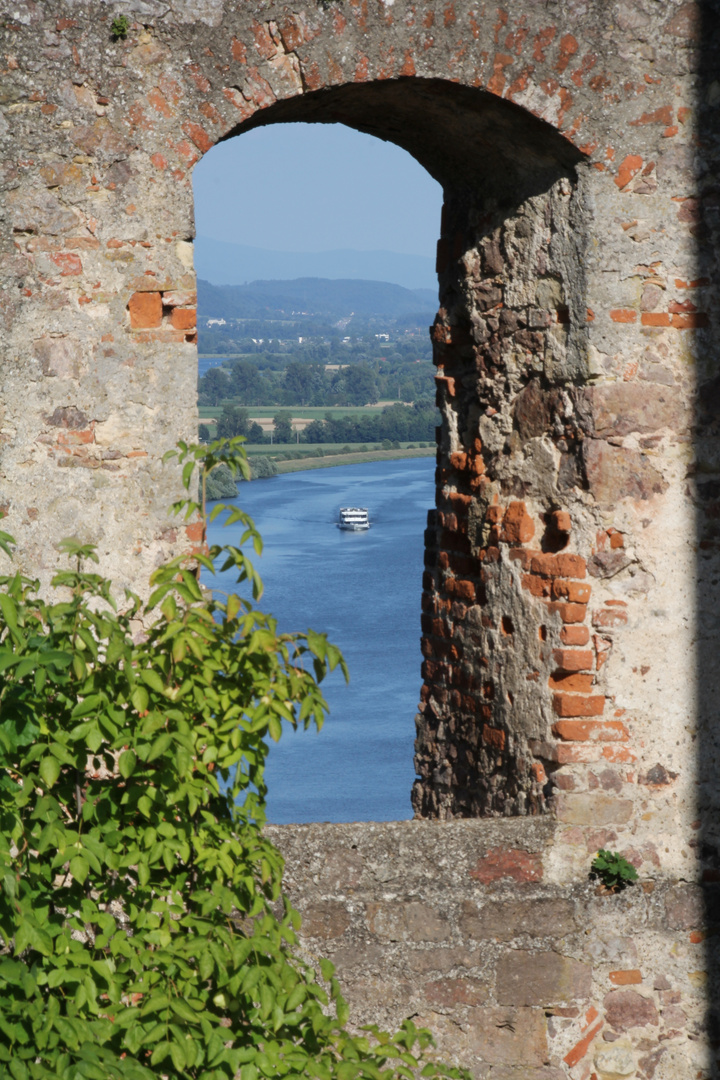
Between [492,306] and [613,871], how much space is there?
1844mm

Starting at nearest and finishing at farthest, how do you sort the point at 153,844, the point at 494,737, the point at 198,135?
the point at 153,844
the point at 198,135
the point at 494,737

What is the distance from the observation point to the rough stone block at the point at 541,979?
3416 millimetres

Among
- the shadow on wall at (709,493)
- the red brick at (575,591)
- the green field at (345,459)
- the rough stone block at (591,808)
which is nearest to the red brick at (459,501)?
the red brick at (575,591)

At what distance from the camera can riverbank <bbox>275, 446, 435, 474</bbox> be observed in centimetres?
1323

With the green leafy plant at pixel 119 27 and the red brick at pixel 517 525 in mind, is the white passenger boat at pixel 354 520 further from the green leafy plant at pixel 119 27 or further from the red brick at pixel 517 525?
the green leafy plant at pixel 119 27

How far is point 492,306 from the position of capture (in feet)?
12.6

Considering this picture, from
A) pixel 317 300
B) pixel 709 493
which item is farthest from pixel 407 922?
pixel 317 300

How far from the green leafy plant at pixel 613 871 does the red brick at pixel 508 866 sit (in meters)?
0.18

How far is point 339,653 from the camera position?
2318mm

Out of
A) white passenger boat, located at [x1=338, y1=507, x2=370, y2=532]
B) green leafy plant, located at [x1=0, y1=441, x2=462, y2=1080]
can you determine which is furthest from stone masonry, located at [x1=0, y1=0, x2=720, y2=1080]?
white passenger boat, located at [x1=338, y1=507, x2=370, y2=532]

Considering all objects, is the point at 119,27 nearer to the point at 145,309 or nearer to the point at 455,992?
the point at 145,309

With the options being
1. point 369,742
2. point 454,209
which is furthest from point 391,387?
point 454,209

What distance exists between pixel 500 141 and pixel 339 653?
1981 millimetres

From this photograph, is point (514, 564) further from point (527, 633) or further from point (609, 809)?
point (609, 809)
